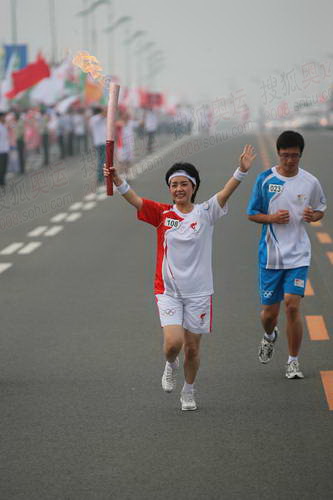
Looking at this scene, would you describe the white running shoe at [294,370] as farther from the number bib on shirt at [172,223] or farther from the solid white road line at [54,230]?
the solid white road line at [54,230]

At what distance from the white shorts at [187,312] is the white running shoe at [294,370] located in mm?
1090

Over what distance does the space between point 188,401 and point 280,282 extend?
4.70 ft

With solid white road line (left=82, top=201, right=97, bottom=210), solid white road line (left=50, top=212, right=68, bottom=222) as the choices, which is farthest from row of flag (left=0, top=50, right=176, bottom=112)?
solid white road line (left=50, top=212, right=68, bottom=222)

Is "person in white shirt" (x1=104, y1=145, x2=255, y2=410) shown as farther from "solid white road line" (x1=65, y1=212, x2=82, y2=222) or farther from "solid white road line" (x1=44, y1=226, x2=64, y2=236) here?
"solid white road line" (x1=65, y1=212, x2=82, y2=222)

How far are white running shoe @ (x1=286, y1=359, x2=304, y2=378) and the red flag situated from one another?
2623 centimetres

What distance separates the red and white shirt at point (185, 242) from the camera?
25.0ft

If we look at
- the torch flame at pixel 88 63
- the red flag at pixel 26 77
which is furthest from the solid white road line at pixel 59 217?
the torch flame at pixel 88 63

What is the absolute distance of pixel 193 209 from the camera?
7676mm

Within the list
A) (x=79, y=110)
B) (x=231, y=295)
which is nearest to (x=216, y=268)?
(x=231, y=295)

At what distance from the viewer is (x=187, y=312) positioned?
7.69m

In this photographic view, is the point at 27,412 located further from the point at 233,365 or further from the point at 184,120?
the point at 184,120

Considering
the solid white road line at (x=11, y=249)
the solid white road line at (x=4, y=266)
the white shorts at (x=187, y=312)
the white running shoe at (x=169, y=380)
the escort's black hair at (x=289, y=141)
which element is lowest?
the solid white road line at (x=11, y=249)

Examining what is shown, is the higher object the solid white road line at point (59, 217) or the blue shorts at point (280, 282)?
the blue shorts at point (280, 282)

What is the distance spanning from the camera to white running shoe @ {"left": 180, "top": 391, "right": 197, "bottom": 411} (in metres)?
7.71
